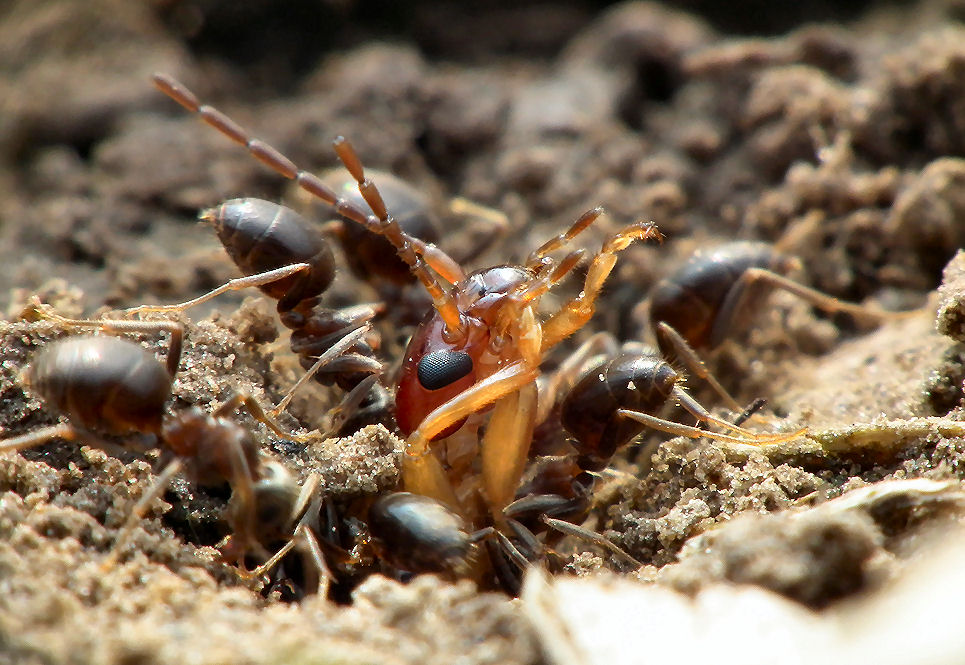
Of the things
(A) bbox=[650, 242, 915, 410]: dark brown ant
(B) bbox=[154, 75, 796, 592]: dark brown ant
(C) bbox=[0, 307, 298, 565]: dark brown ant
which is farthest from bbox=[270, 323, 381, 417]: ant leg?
(A) bbox=[650, 242, 915, 410]: dark brown ant

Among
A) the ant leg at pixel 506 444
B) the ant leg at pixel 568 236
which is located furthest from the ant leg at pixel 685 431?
the ant leg at pixel 568 236

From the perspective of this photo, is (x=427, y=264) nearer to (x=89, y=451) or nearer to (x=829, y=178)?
(x=89, y=451)

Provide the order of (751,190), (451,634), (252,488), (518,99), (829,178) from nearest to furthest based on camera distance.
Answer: (451,634), (252,488), (829,178), (751,190), (518,99)

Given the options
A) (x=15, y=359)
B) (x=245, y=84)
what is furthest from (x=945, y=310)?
(x=245, y=84)

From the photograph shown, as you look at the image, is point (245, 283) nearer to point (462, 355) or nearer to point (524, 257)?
point (462, 355)

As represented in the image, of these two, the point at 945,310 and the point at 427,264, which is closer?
the point at 945,310

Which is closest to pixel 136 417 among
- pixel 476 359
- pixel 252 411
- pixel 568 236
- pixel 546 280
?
pixel 252 411

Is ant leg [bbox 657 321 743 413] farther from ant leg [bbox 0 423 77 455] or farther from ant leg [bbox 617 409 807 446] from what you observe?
ant leg [bbox 0 423 77 455]
